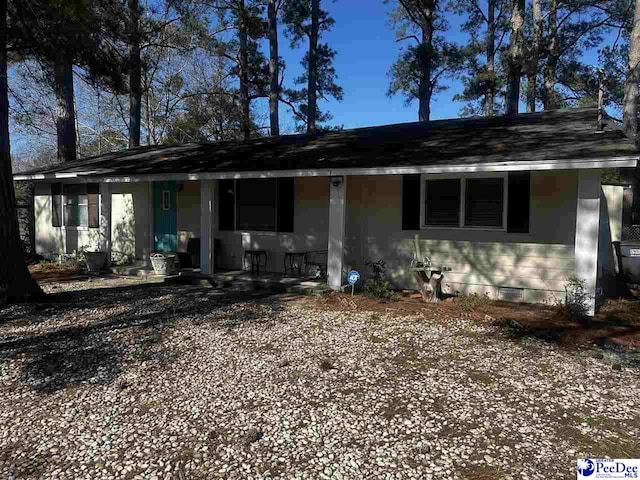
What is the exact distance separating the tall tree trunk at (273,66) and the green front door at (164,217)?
12.1 m

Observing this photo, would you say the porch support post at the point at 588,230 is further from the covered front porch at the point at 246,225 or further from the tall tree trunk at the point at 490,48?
the tall tree trunk at the point at 490,48

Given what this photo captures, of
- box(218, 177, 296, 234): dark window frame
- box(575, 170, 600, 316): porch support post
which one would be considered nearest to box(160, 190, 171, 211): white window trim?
box(218, 177, 296, 234): dark window frame

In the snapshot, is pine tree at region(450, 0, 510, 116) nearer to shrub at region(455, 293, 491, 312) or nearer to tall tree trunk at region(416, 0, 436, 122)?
tall tree trunk at region(416, 0, 436, 122)

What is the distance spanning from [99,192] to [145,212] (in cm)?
158

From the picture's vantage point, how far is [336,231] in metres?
8.12

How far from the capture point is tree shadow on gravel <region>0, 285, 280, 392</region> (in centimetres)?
458

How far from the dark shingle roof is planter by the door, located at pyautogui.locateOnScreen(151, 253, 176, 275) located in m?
1.87

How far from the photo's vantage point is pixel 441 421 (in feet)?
11.2

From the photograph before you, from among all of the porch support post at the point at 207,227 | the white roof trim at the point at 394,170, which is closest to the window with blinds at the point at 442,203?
the white roof trim at the point at 394,170

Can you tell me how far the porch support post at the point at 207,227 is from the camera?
936 cm

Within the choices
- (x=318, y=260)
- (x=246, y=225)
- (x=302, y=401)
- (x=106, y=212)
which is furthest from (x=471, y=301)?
(x=106, y=212)

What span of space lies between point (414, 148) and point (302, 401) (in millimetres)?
5779

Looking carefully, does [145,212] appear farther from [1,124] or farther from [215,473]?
[215,473]

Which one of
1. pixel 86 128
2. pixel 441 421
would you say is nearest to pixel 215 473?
pixel 441 421
